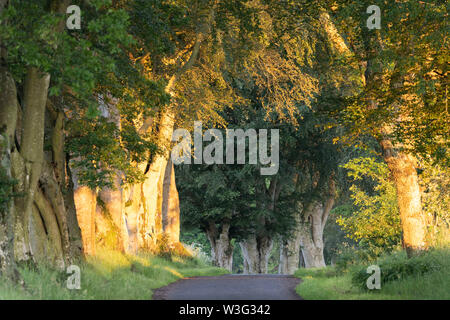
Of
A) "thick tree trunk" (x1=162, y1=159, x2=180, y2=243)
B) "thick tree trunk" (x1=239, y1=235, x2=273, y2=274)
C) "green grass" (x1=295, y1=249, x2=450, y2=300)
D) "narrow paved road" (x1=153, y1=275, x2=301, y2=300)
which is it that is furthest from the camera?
"thick tree trunk" (x1=239, y1=235, x2=273, y2=274)

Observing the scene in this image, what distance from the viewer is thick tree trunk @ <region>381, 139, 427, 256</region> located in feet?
63.7

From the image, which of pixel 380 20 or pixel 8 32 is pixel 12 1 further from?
pixel 380 20

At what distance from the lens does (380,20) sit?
1642 cm

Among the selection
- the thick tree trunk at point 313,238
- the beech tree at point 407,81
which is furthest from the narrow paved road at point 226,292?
the thick tree trunk at point 313,238

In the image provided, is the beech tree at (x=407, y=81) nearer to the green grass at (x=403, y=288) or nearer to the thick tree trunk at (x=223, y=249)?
the green grass at (x=403, y=288)

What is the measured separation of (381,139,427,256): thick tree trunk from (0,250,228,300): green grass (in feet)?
24.7

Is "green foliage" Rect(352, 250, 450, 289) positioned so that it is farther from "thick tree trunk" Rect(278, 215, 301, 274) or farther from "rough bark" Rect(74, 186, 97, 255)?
"thick tree trunk" Rect(278, 215, 301, 274)

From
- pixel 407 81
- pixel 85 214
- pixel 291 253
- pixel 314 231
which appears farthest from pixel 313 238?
pixel 407 81

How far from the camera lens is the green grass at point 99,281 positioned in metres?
11.6

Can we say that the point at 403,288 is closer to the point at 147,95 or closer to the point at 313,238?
the point at 147,95

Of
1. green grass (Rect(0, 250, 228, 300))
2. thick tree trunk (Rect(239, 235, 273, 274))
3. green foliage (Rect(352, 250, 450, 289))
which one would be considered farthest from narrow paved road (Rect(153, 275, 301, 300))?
thick tree trunk (Rect(239, 235, 273, 274))

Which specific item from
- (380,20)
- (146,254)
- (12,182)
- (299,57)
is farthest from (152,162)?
(12,182)

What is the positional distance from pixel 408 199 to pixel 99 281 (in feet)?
32.2

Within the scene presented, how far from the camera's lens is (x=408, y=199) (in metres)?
19.6
